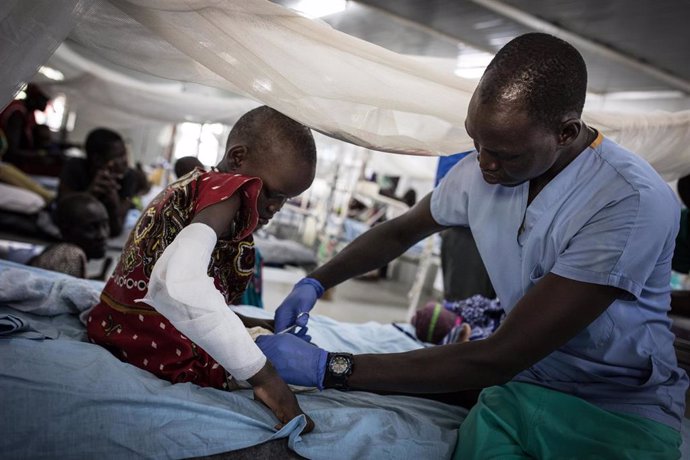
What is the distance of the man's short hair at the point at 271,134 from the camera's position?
1.36 meters

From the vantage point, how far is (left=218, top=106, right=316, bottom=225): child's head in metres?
1.32

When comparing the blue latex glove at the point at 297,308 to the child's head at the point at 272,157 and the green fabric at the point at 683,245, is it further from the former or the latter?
the green fabric at the point at 683,245

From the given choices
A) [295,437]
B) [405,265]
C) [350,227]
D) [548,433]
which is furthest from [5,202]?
[405,265]

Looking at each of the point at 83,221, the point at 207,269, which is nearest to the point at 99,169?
the point at 83,221

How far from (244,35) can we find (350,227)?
549 cm

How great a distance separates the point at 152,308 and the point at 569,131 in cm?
105

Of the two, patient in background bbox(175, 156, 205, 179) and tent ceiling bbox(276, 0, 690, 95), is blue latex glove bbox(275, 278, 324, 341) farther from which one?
tent ceiling bbox(276, 0, 690, 95)

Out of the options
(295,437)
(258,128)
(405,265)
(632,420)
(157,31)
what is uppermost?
(157,31)

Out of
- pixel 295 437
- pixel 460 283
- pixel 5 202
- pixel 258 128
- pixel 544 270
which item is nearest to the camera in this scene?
pixel 295 437

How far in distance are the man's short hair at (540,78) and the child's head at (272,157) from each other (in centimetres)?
49

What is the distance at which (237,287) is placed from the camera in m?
1.40

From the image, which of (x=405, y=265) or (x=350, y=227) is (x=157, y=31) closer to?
(x=350, y=227)

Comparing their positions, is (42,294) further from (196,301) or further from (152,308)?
(196,301)

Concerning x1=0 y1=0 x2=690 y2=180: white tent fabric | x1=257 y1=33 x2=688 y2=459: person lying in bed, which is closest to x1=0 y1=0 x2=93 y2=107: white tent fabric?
x1=0 y1=0 x2=690 y2=180: white tent fabric
